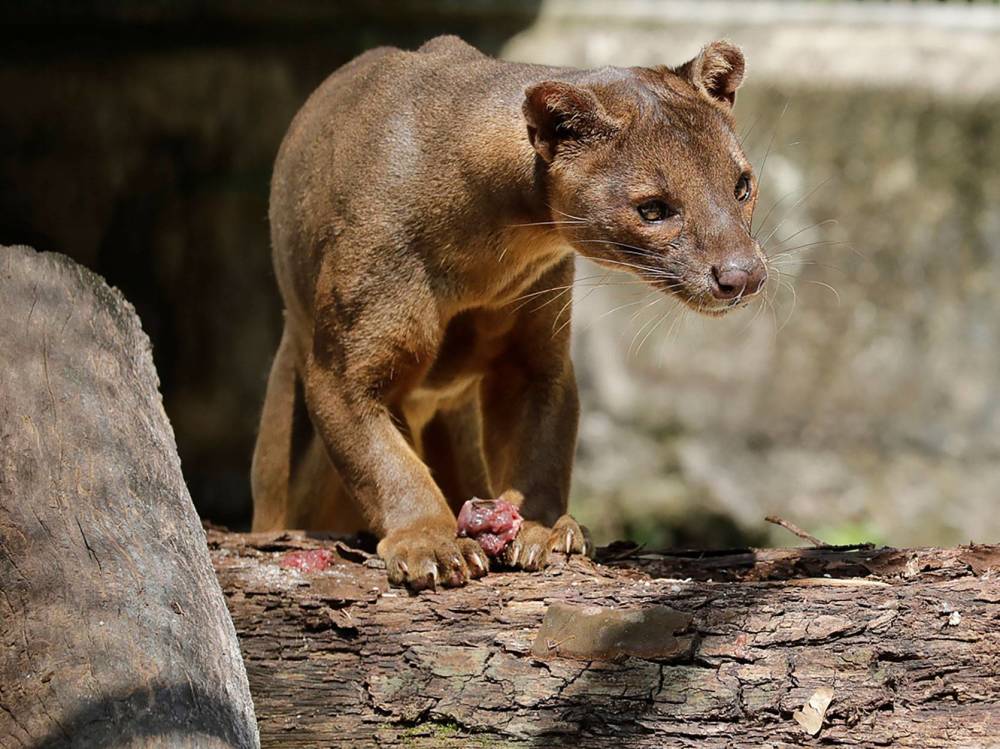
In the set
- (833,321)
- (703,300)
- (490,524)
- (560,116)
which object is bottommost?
(490,524)

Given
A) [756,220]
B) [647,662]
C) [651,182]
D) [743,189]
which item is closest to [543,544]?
[647,662]

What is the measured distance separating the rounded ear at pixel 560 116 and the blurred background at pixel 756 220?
15.3 feet

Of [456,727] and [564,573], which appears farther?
[564,573]

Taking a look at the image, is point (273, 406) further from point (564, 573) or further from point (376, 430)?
point (564, 573)

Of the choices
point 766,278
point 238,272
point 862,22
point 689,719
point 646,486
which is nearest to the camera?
point 689,719

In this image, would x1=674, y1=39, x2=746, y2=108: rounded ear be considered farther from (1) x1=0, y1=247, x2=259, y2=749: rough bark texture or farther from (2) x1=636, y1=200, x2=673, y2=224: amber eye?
(1) x1=0, y1=247, x2=259, y2=749: rough bark texture

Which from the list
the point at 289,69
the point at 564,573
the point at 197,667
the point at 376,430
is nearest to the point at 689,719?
the point at 564,573

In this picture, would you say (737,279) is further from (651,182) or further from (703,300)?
(651,182)

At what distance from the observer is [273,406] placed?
6.87m

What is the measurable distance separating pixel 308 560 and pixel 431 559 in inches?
20.4

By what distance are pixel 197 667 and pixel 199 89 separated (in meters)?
8.31

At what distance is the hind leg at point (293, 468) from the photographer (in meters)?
6.73

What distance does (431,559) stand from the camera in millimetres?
4961

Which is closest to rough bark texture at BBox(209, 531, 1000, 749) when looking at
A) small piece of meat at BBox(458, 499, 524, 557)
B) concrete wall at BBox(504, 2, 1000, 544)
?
small piece of meat at BBox(458, 499, 524, 557)
